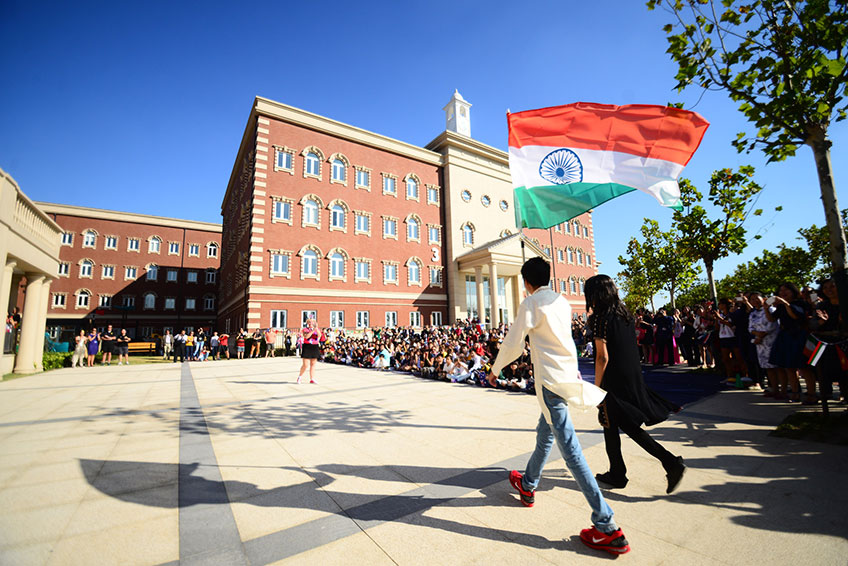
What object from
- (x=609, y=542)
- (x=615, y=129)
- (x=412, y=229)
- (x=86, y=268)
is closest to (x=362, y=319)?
(x=412, y=229)

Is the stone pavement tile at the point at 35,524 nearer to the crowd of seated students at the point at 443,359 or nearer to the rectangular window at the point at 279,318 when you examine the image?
the crowd of seated students at the point at 443,359

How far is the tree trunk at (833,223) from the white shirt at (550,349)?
456cm

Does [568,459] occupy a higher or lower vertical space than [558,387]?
lower

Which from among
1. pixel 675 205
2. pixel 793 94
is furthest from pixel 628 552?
pixel 793 94

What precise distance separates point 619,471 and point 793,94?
570 cm

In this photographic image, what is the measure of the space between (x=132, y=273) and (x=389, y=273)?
3282cm

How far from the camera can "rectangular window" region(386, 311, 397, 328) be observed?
2864 centimetres

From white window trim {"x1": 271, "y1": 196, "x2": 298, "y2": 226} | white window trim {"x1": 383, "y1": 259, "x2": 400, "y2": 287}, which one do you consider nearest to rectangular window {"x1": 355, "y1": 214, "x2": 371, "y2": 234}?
white window trim {"x1": 383, "y1": 259, "x2": 400, "y2": 287}

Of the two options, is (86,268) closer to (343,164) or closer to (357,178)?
(343,164)

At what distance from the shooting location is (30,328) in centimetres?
1459

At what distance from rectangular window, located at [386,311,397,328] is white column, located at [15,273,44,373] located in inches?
746

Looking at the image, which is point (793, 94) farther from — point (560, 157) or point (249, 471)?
point (249, 471)

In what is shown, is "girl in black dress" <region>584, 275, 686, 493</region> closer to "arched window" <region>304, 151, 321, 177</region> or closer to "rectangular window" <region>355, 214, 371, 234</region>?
"rectangular window" <region>355, 214, 371, 234</region>

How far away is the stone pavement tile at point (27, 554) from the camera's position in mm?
2406
